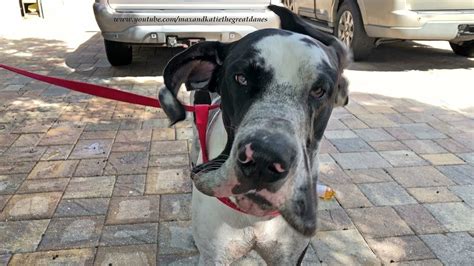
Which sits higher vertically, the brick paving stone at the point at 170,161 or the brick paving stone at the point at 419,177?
the brick paving stone at the point at 170,161

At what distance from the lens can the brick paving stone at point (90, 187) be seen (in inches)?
153

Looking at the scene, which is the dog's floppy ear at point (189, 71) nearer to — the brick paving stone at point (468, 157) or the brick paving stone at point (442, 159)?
the brick paving stone at point (442, 159)

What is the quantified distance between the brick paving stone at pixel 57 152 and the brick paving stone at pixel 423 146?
324 cm

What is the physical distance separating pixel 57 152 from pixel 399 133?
11.1 ft

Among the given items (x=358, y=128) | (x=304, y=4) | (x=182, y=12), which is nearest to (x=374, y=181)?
(x=358, y=128)

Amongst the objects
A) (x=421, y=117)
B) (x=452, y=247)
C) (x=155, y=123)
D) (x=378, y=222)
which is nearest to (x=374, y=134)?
(x=421, y=117)

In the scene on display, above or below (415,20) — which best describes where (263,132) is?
above

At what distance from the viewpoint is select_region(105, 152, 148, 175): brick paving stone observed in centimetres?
430

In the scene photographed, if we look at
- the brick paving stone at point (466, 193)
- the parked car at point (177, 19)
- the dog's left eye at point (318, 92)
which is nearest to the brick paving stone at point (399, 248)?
the brick paving stone at point (466, 193)

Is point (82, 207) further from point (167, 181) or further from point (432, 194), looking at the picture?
point (432, 194)

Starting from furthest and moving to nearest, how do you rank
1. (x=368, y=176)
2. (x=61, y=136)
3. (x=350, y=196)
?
(x=61, y=136)
(x=368, y=176)
(x=350, y=196)

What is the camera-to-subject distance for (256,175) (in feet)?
5.37

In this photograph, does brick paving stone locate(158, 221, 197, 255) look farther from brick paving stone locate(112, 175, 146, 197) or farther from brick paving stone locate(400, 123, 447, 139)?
brick paving stone locate(400, 123, 447, 139)

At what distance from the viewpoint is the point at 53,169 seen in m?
4.32
